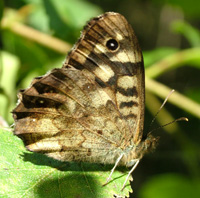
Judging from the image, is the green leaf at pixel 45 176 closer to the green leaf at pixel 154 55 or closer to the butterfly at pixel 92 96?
the butterfly at pixel 92 96

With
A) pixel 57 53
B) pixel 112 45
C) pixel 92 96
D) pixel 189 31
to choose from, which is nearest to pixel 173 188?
pixel 189 31

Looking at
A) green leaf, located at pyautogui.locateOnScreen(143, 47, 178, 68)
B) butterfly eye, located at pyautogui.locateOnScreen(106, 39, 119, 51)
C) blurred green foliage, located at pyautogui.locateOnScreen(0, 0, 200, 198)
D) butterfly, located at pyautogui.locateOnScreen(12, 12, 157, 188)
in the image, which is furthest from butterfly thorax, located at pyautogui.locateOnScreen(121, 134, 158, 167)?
A: green leaf, located at pyautogui.locateOnScreen(143, 47, 178, 68)

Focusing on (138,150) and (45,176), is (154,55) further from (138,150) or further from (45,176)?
(45,176)

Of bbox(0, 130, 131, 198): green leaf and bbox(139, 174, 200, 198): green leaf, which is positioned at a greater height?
bbox(0, 130, 131, 198): green leaf

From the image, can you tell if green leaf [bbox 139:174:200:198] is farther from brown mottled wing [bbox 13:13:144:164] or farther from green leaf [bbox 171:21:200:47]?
brown mottled wing [bbox 13:13:144:164]

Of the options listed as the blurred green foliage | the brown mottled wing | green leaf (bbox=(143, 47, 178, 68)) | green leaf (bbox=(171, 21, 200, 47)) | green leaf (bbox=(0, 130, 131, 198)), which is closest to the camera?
green leaf (bbox=(0, 130, 131, 198))

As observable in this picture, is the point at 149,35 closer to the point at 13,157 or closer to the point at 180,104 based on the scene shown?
the point at 180,104

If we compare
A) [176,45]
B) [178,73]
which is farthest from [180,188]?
[178,73]

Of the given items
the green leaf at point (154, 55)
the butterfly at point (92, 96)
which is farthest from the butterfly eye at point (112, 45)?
the green leaf at point (154, 55)
